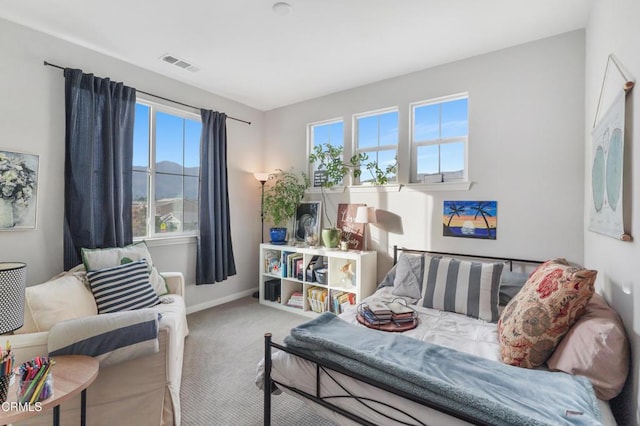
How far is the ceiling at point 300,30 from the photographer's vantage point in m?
2.22

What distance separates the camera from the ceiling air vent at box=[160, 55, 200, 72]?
9.81ft

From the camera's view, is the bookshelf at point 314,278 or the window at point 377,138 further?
the window at point 377,138

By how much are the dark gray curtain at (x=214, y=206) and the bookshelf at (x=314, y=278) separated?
0.51 meters

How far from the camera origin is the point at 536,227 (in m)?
2.62

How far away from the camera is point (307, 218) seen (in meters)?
4.10

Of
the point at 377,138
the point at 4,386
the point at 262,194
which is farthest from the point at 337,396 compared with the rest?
the point at 262,194

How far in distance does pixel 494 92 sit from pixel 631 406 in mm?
2503

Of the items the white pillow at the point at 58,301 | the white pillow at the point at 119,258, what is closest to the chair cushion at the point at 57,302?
the white pillow at the point at 58,301

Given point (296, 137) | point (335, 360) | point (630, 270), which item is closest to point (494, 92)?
point (630, 270)

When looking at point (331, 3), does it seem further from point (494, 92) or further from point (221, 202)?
point (221, 202)

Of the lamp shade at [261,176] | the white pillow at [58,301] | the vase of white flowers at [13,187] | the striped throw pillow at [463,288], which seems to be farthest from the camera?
the lamp shade at [261,176]

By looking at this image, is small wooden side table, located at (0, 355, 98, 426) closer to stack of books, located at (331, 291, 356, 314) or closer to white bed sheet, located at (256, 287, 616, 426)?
white bed sheet, located at (256, 287, 616, 426)

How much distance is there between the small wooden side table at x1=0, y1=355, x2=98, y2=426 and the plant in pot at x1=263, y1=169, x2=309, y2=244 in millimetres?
2689

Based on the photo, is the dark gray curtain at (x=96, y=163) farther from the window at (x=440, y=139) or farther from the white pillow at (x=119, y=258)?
the window at (x=440, y=139)
